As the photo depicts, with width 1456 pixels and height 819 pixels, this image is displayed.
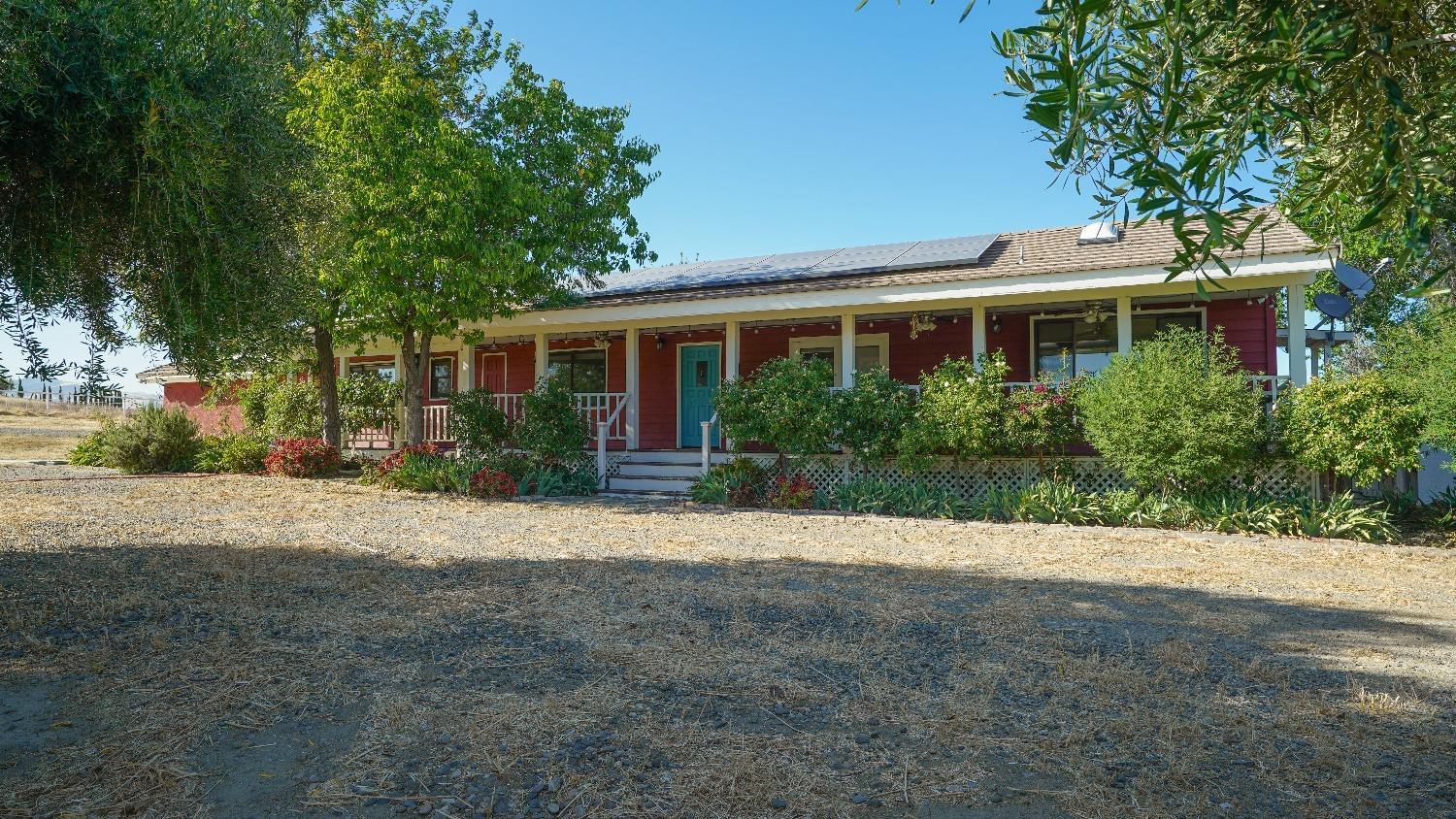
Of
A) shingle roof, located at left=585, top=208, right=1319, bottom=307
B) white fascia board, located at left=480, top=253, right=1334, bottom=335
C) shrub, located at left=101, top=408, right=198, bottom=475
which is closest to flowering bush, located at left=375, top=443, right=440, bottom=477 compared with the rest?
white fascia board, located at left=480, top=253, right=1334, bottom=335

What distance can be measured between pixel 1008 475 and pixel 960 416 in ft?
5.43

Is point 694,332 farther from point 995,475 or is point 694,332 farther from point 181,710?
point 181,710

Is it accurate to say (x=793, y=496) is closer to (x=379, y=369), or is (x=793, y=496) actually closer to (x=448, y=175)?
(x=448, y=175)

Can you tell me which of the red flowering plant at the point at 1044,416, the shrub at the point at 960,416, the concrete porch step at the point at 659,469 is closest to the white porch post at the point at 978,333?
the shrub at the point at 960,416

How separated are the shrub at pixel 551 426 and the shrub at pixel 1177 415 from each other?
819 centimetres

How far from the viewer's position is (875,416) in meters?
11.9

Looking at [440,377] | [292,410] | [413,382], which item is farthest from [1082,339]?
[292,410]

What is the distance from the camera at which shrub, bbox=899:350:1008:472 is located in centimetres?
1109

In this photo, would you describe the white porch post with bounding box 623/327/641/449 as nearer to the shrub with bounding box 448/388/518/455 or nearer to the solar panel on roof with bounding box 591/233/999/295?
the solar panel on roof with bounding box 591/233/999/295

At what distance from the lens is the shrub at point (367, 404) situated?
59.7 feet

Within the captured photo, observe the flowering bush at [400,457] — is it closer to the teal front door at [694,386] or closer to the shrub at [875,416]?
the teal front door at [694,386]

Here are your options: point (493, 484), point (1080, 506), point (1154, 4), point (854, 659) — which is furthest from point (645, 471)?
point (1154, 4)

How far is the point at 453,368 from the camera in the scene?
19.4 meters

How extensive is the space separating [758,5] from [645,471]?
769cm
